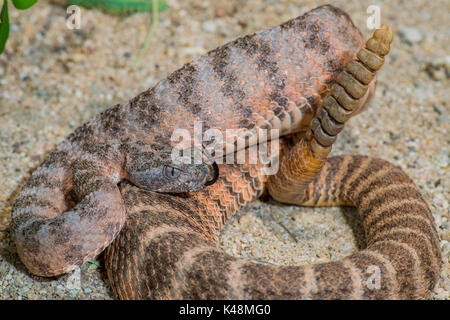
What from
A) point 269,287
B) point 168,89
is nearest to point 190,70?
point 168,89

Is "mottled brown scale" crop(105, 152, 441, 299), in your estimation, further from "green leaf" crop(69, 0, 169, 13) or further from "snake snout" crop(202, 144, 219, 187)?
"green leaf" crop(69, 0, 169, 13)

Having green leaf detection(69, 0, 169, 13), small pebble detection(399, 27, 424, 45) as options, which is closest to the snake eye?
green leaf detection(69, 0, 169, 13)

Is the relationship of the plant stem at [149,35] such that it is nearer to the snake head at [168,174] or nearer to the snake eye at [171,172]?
the snake head at [168,174]

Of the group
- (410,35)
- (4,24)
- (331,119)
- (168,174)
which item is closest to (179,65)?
(4,24)

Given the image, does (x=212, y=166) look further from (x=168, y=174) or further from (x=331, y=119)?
(x=331, y=119)

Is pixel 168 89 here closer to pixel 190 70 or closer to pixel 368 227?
pixel 190 70
